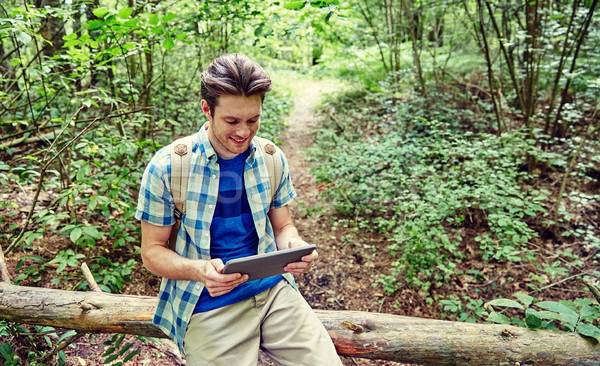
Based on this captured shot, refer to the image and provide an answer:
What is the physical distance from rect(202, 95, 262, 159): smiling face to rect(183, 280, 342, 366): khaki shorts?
0.88 metres

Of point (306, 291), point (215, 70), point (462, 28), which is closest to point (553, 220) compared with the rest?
point (306, 291)

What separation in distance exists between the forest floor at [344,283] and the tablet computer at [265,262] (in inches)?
71.4

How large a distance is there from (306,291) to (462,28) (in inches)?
318

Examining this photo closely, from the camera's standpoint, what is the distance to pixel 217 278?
164 centimetres

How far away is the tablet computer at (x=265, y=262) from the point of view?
1.58 metres

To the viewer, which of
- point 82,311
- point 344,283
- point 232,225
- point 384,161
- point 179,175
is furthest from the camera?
point 384,161

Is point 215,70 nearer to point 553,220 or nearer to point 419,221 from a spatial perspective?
point 419,221

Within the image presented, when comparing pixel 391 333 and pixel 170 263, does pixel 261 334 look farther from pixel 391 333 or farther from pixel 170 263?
pixel 391 333

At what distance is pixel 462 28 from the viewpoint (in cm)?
891

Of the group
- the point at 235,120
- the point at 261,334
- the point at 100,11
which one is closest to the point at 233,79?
the point at 235,120

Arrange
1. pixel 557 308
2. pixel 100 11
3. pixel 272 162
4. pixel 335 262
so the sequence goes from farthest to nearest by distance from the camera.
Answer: pixel 335 262
pixel 100 11
pixel 557 308
pixel 272 162

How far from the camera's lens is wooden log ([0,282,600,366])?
7.55 ft

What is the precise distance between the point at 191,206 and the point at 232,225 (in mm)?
256

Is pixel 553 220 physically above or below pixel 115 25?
below
